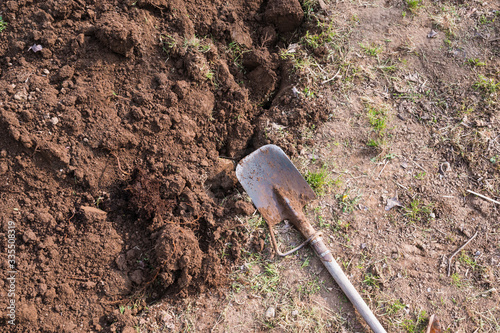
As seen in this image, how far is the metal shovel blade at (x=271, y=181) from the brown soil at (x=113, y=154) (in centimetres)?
16

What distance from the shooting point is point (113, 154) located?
256cm

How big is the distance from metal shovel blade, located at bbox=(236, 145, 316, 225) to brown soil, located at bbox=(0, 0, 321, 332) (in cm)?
16

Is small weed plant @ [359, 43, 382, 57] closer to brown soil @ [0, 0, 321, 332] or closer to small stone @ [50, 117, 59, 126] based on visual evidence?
brown soil @ [0, 0, 321, 332]

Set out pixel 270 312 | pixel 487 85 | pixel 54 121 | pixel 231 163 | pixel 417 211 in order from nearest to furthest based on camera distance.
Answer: pixel 54 121
pixel 270 312
pixel 417 211
pixel 231 163
pixel 487 85

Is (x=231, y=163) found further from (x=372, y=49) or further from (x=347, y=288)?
(x=372, y=49)

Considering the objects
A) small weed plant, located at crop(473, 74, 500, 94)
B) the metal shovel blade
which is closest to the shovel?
the metal shovel blade

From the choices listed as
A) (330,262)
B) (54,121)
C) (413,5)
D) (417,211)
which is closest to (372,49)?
(413,5)

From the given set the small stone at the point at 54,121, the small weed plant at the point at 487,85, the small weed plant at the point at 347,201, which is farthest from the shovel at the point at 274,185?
the small weed plant at the point at 487,85

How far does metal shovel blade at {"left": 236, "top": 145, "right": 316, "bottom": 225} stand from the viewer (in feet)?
9.07

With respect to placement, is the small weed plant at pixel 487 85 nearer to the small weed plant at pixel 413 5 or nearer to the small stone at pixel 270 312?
the small weed plant at pixel 413 5

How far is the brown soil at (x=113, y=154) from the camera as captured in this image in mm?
2377

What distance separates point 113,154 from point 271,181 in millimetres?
1230

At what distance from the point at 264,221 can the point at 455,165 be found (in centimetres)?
171

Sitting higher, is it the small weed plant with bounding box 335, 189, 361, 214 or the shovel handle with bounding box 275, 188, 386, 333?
the small weed plant with bounding box 335, 189, 361, 214
